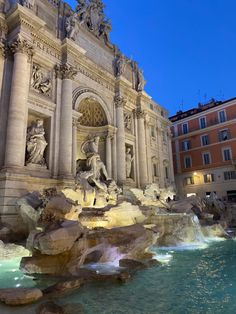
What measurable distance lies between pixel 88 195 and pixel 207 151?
21221 millimetres

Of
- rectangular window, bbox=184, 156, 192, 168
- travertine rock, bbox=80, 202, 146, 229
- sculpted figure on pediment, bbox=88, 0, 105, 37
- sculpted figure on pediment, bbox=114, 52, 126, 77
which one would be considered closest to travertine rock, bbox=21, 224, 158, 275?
travertine rock, bbox=80, 202, 146, 229

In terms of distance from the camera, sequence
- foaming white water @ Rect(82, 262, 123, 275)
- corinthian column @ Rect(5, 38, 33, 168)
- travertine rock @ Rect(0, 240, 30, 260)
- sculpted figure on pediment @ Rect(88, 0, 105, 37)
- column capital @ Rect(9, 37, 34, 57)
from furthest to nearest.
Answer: sculpted figure on pediment @ Rect(88, 0, 105, 37) → column capital @ Rect(9, 37, 34, 57) → corinthian column @ Rect(5, 38, 33, 168) → travertine rock @ Rect(0, 240, 30, 260) → foaming white water @ Rect(82, 262, 123, 275)

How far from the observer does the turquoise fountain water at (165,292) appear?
3602mm

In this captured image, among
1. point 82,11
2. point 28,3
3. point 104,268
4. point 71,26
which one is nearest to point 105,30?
point 82,11

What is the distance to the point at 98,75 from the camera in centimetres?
1678

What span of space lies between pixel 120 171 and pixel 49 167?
18.6 feet

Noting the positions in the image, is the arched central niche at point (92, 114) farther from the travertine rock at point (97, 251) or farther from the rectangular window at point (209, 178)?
the rectangular window at point (209, 178)

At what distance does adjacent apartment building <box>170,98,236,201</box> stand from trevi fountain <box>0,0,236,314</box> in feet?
20.2

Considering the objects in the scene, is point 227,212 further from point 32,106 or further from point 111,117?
point 32,106

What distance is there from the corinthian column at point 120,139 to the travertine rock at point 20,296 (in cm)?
1232

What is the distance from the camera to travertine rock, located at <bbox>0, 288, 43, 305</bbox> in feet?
11.9

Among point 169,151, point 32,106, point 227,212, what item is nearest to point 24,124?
point 32,106

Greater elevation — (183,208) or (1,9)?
(1,9)

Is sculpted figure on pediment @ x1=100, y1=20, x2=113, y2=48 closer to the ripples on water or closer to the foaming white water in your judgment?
the foaming white water
